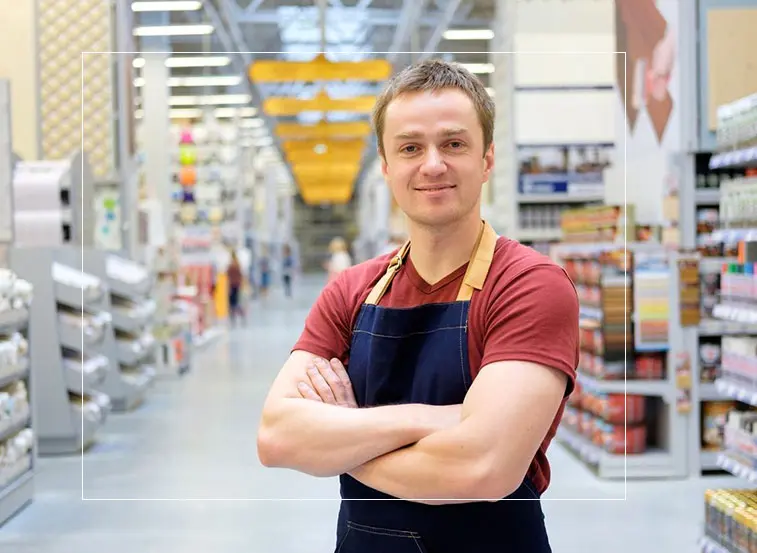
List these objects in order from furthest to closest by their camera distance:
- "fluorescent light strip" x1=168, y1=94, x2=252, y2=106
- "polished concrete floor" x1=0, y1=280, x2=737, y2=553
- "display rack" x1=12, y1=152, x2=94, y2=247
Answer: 1. "fluorescent light strip" x1=168, y1=94, x2=252, y2=106
2. "display rack" x1=12, y1=152, x2=94, y2=247
3. "polished concrete floor" x1=0, y1=280, x2=737, y2=553

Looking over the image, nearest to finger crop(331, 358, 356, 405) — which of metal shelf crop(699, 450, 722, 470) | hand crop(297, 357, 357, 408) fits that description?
hand crop(297, 357, 357, 408)

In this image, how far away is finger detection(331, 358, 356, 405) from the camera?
1.80 metres

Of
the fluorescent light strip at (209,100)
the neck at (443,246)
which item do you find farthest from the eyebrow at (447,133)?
the fluorescent light strip at (209,100)

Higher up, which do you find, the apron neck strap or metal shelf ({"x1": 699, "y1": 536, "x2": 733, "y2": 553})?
the apron neck strap

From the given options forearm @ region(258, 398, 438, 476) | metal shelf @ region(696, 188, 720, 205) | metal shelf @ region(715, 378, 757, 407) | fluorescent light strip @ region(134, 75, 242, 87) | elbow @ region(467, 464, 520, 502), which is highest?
fluorescent light strip @ region(134, 75, 242, 87)

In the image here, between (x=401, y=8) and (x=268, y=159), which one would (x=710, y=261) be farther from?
(x=268, y=159)

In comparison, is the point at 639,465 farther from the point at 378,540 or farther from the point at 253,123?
the point at 253,123

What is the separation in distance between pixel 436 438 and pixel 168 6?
7.34m

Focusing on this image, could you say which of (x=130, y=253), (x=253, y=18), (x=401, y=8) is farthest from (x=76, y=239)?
(x=401, y=8)

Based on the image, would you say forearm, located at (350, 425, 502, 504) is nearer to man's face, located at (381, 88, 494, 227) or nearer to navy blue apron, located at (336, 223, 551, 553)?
navy blue apron, located at (336, 223, 551, 553)

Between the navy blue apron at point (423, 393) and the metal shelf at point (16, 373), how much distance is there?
4.11 m

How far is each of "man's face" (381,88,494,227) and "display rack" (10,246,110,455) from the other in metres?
5.63

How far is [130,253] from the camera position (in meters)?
10.0

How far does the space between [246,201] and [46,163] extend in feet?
53.1
